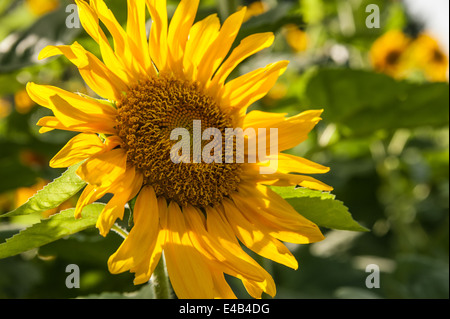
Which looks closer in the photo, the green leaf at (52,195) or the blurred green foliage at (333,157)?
the green leaf at (52,195)

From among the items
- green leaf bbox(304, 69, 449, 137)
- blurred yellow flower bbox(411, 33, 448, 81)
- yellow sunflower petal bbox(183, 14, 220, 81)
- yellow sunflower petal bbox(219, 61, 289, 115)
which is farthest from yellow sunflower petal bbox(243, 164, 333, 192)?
blurred yellow flower bbox(411, 33, 448, 81)

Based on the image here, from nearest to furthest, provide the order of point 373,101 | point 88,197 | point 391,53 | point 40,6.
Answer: point 88,197
point 373,101
point 40,6
point 391,53

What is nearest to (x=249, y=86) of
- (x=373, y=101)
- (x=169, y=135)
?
(x=169, y=135)

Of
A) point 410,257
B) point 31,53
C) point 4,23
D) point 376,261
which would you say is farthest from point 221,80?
point 4,23

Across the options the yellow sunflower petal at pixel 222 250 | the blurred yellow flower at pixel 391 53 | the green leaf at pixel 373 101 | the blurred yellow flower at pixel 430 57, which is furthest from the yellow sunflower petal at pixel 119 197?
the blurred yellow flower at pixel 430 57

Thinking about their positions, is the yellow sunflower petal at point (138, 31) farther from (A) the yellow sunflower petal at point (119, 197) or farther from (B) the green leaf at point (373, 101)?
(B) the green leaf at point (373, 101)

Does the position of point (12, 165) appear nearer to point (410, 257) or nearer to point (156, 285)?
point (156, 285)

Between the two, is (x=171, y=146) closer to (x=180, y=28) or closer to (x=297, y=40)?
(x=180, y=28)

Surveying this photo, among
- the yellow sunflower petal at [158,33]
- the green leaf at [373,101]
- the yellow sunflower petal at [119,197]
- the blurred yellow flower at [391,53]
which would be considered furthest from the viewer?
the blurred yellow flower at [391,53]
